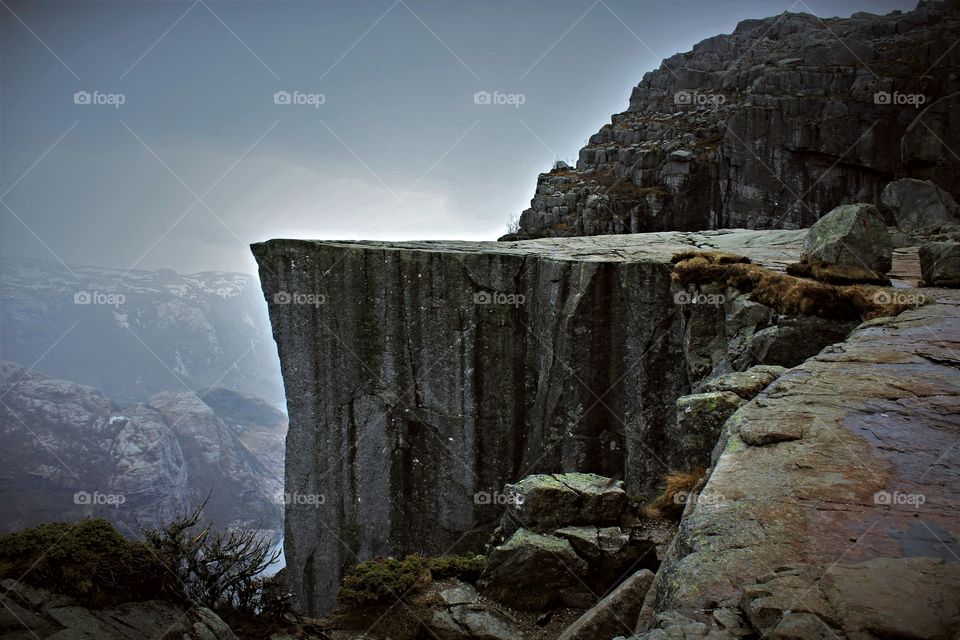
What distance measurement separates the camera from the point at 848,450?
599 centimetres

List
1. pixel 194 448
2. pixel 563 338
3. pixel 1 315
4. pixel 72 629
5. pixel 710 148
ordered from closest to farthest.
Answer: pixel 72 629 → pixel 563 338 → pixel 710 148 → pixel 194 448 → pixel 1 315

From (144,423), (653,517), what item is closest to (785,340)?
(653,517)

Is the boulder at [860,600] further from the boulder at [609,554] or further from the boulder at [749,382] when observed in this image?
the boulder at [749,382]

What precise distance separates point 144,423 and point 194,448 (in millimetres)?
20839

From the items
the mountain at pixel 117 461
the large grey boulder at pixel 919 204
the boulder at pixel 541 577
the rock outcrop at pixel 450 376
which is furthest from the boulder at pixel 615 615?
the mountain at pixel 117 461

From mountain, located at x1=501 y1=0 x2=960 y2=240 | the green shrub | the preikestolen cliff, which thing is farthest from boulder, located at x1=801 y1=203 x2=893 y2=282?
mountain, located at x1=501 y1=0 x2=960 y2=240

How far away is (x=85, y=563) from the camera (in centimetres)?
657

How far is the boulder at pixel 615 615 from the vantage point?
22.0ft

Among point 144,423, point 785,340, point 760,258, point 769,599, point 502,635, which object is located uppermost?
point 760,258

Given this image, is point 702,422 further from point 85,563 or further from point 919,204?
point 919,204

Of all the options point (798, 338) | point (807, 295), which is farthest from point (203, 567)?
point (807, 295)

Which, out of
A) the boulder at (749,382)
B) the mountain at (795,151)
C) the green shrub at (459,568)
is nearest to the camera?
the boulder at (749,382)

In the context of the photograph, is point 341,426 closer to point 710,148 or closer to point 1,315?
point 710,148

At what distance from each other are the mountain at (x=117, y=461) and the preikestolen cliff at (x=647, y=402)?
3095 inches
